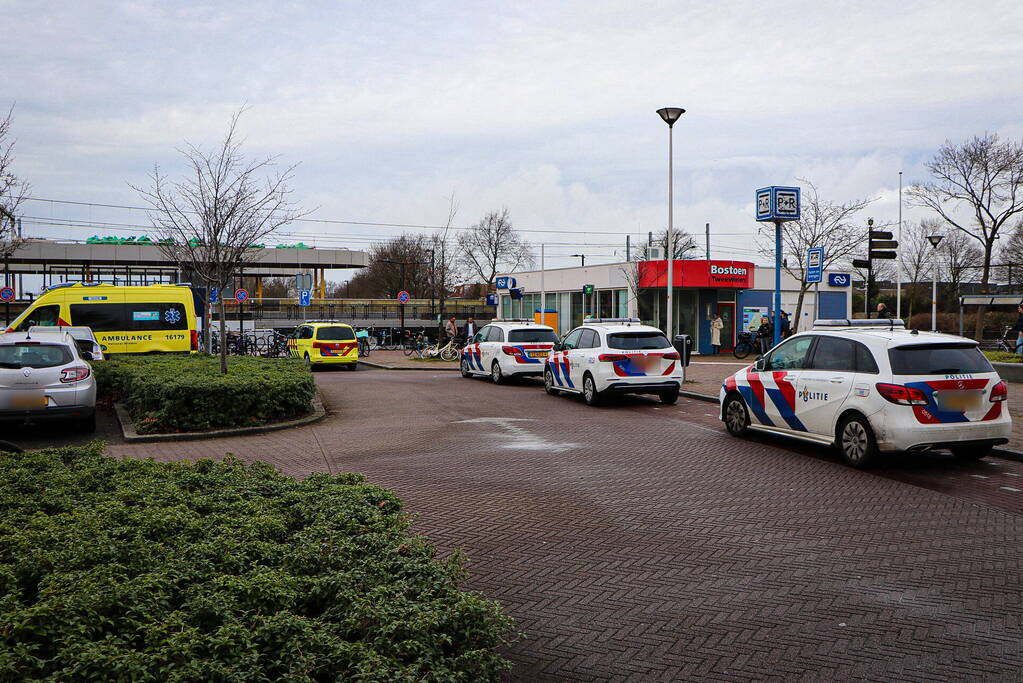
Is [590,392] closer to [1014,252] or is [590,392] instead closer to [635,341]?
[635,341]

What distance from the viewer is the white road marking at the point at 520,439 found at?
33.7 ft

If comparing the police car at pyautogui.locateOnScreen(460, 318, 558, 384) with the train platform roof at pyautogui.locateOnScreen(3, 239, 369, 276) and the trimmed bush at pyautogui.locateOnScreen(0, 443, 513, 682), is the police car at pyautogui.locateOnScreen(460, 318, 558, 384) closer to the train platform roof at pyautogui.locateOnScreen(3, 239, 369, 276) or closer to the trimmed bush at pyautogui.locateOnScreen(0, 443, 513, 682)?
the trimmed bush at pyautogui.locateOnScreen(0, 443, 513, 682)

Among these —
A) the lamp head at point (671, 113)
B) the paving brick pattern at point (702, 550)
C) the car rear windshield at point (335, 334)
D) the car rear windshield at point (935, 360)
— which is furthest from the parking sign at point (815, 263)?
the car rear windshield at point (335, 334)

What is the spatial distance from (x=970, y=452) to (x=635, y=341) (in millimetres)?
6675

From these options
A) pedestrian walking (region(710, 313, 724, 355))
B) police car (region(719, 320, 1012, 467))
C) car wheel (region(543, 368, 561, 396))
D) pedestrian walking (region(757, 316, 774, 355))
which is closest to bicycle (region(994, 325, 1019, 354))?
pedestrian walking (region(757, 316, 774, 355))

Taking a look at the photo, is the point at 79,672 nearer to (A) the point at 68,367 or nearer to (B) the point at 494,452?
(B) the point at 494,452

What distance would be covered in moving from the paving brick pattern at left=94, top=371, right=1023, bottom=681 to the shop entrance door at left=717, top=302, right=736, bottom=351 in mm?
23528

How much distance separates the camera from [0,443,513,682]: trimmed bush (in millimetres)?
2854

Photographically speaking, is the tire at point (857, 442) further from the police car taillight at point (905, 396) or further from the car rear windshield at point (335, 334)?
the car rear windshield at point (335, 334)

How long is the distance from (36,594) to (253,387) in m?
8.87

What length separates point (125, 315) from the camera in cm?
2108

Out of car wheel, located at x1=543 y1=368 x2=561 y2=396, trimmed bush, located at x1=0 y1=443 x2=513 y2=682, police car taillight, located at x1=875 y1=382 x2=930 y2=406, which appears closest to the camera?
trimmed bush, located at x1=0 y1=443 x2=513 y2=682

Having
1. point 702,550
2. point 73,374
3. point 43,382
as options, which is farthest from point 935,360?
point 43,382

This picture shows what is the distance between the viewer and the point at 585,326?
53.6 feet
